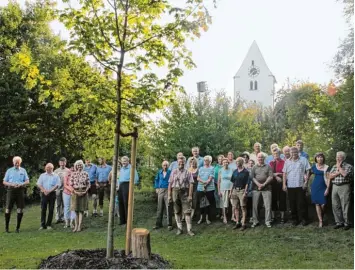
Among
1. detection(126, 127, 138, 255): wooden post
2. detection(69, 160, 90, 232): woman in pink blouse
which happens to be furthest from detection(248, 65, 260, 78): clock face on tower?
detection(126, 127, 138, 255): wooden post

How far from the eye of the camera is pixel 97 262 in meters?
6.91

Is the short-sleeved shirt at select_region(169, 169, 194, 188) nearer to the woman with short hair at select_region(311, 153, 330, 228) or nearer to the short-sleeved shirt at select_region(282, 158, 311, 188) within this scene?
the short-sleeved shirt at select_region(282, 158, 311, 188)

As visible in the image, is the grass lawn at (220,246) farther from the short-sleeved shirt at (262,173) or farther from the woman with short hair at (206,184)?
the short-sleeved shirt at (262,173)

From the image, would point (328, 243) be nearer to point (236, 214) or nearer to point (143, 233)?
point (236, 214)

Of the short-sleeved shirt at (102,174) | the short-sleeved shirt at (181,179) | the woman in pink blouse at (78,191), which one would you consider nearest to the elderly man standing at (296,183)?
the short-sleeved shirt at (181,179)

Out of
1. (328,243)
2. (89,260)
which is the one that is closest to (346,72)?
(328,243)

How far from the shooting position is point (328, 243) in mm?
9375

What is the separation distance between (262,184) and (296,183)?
81 centimetres

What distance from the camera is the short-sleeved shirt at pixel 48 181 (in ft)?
44.7

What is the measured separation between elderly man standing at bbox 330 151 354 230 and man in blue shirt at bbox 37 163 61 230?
7907 millimetres

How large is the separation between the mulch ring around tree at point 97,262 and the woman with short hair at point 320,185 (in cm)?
465

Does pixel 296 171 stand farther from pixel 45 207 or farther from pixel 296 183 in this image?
pixel 45 207

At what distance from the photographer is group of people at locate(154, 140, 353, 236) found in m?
10.3

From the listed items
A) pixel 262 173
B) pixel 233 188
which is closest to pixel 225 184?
pixel 233 188
